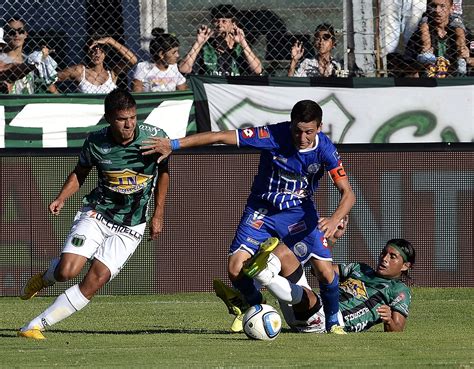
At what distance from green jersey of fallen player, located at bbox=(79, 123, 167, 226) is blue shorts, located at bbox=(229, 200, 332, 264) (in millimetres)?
834

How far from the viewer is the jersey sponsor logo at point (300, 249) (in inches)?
372

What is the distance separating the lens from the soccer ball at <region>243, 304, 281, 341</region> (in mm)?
8664

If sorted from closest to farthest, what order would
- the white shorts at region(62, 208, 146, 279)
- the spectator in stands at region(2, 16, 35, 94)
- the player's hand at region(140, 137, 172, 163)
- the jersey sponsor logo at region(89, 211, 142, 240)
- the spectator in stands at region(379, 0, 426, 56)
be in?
the player's hand at region(140, 137, 172, 163), the white shorts at region(62, 208, 146, 279), the jersey sponsor logo at region(89, 211, 142, 240), the spectator in stands at region(2, 16, 35, 94), the spectator in stands at region(379, 0, 426, 56)

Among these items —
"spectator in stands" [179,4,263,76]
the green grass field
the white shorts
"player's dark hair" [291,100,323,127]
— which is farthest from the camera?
"spectator in stands" [179,4,263,76]

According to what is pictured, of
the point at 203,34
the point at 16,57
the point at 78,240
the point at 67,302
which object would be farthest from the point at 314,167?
the point at 16,57

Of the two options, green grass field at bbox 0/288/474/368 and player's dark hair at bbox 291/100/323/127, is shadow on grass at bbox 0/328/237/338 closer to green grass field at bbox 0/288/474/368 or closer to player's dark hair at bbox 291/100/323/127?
green grass field at bbox 0/288/474/368

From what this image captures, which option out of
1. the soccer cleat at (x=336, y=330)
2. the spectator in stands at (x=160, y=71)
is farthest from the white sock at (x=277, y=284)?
the spectator in stands at (x=160, y=71)

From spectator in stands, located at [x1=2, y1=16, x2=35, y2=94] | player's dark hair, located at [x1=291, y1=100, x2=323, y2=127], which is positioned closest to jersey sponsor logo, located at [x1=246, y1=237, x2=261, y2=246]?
player's dark hair, located at [x1=291, y1=100, x2=323, y2=127]

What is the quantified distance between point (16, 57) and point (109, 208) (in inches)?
211

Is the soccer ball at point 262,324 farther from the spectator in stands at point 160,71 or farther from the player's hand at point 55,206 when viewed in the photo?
the spectator in stands at point 160,71

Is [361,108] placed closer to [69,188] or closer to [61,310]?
[69,188]

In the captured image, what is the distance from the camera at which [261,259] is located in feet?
28.9

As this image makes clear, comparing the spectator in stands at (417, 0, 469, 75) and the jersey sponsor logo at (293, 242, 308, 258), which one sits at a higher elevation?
the spectator in stands at (417, 0, 469, 75)

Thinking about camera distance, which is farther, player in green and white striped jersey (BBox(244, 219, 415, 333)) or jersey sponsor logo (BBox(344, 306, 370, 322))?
jersey sponsor logo (BBox(344, 306, 370, 322))
